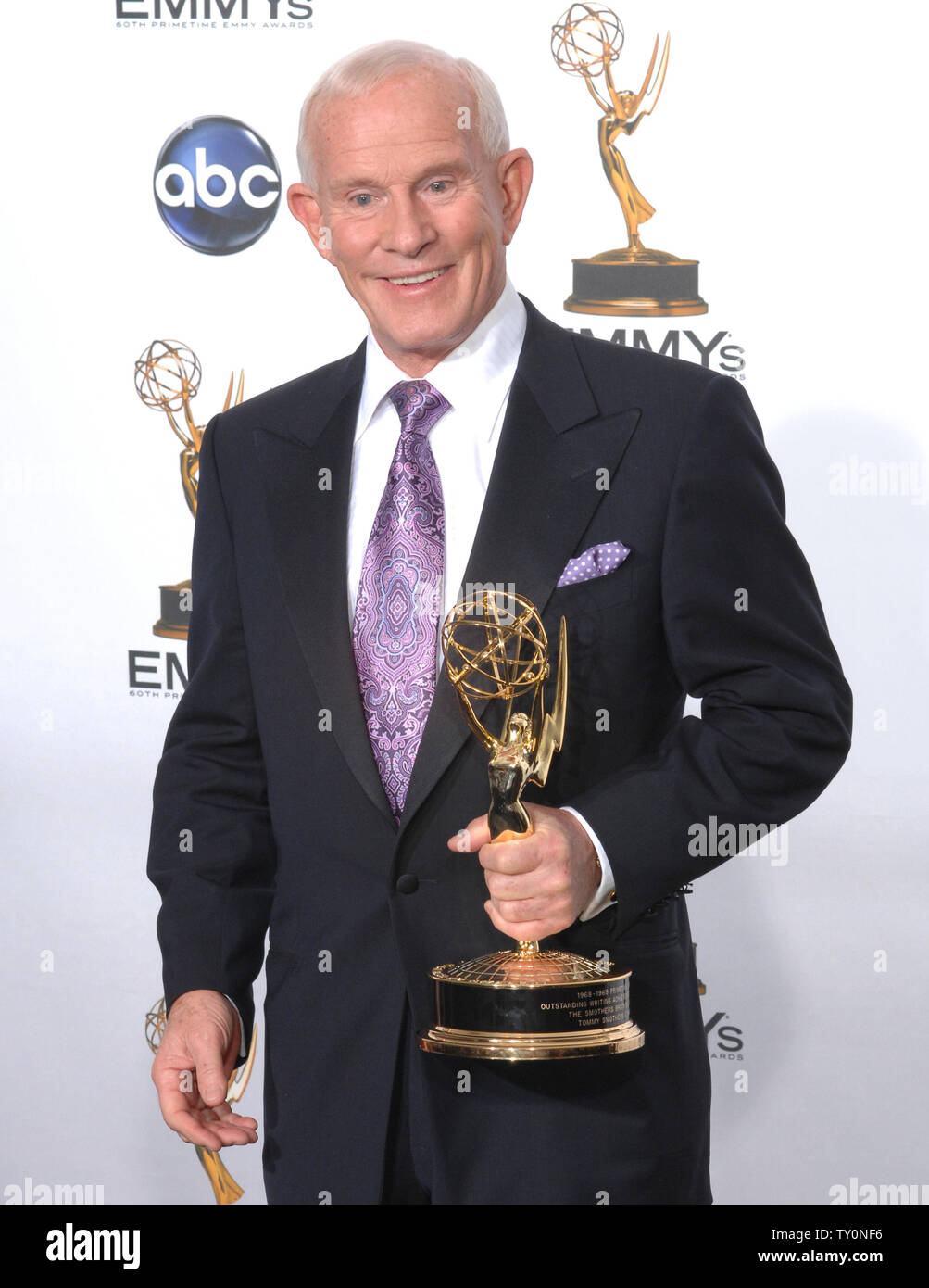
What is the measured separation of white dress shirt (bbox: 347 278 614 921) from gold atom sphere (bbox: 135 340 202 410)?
1270 millimetres

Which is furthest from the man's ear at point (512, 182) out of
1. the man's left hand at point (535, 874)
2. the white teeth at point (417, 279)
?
the man's left hand at point (535, 874)

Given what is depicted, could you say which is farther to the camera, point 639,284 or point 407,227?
point 639,284

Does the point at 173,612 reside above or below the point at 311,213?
below

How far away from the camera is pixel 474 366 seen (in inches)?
67.6

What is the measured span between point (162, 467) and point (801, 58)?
4.60 feet

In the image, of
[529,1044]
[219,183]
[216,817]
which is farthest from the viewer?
[219,183]

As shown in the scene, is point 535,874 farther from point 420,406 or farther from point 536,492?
point 420,406

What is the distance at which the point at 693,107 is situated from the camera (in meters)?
2.75

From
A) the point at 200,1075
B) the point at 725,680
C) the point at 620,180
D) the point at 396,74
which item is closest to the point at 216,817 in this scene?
the point at 200,1075

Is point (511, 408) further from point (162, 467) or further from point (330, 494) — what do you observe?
point (162, 467)

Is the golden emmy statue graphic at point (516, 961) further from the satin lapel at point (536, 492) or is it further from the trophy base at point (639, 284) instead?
the trophy base at point (639, 284)

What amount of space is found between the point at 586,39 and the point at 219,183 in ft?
2.40

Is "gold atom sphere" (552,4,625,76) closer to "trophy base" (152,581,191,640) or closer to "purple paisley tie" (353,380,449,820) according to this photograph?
"trophy base" (152,581,191,640)

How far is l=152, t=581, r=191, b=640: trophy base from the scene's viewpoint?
3014 millimetres
